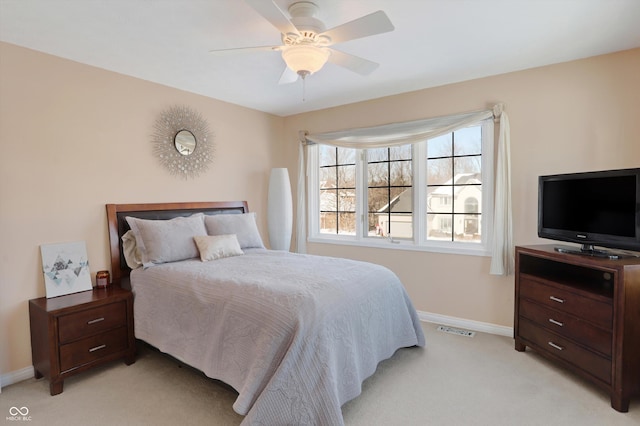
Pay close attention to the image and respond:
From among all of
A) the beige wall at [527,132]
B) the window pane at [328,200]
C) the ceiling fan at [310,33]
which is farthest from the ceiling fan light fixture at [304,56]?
the window pane at [328,200]

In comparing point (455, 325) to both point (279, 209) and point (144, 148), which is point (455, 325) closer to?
point (279, 209)

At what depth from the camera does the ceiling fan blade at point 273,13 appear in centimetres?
156

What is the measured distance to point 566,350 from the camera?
238 centimetres

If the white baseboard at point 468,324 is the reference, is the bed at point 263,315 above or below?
above

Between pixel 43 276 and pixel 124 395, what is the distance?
1.13m

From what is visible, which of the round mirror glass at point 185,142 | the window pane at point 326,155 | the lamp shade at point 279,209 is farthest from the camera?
the window pane at point 326,155

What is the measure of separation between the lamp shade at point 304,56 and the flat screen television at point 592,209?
6.65 feet

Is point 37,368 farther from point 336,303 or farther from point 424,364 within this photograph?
point 424,364

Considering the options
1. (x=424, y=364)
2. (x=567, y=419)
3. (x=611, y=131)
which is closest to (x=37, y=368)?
(x=424, y=364)

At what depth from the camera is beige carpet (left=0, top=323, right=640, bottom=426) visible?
2000 mm

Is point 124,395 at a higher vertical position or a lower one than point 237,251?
lower

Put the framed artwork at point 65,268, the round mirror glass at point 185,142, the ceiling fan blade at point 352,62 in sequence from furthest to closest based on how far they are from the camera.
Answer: the round mirror glass at point 185,142
the framed artwork at point 65,268
the ceiling fan blade at point 352,62

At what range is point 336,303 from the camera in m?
2.04

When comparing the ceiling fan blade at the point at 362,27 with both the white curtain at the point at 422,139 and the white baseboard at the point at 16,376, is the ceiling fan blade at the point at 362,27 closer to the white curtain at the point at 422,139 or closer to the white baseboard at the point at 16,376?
the white curtain at the point at 422,139
